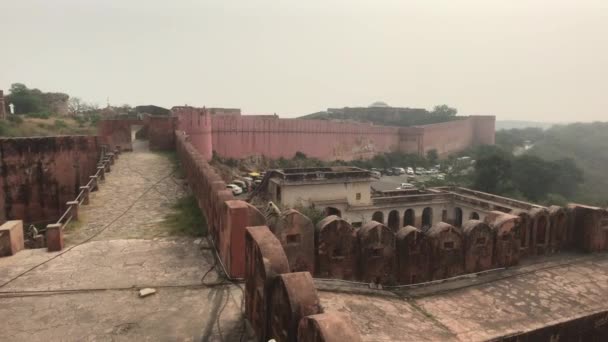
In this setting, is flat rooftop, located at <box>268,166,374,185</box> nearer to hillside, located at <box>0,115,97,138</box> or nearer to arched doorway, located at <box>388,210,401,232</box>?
arched doorway, located at <box>388,210,401,232</box>

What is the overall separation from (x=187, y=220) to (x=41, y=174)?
306 inches

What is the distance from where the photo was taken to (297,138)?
3173 cm

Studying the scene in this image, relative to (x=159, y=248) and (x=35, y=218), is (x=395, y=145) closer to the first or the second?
(x=35, y=218)

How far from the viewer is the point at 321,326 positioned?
77.8 inches

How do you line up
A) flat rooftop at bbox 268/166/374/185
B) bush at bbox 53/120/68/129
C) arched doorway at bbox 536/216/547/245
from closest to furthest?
arched doorway at bbox 536/216/547/245
flat rooftop at bbox 268/166/374/185
bush at bbox 53/120/68/129

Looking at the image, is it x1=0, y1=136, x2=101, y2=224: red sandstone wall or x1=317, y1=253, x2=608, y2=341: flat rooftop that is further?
x1=0, y1=136, x2=101, y2=224: red sandstone wall

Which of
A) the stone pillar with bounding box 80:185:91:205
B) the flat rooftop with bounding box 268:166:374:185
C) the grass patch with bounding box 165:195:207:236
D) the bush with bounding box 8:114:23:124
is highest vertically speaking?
the bush with bounding box 8:114:23:124

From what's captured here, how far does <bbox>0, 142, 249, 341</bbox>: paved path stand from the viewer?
3.27 metres

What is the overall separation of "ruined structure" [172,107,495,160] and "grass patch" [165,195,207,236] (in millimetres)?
10473

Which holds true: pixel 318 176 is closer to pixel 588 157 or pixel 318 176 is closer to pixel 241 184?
pixel 241 184

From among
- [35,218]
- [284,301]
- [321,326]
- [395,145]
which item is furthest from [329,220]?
[395,145]

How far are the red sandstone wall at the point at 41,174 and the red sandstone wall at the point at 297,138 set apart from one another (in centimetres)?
1397

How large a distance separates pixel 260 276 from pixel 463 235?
303 cm

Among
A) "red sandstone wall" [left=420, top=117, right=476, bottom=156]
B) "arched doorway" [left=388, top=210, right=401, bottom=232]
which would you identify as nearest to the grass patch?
"arched doorway" [left=388, top=210, right=401, bottom=232]
